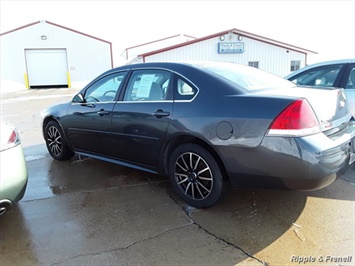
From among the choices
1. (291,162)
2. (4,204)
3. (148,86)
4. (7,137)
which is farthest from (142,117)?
(291,162)

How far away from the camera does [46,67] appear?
26.5 m

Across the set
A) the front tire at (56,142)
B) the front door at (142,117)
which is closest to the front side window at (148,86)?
the front door at (142,117)

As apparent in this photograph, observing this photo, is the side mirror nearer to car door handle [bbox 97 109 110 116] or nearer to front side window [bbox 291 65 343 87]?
car door handle [bbox 97 109 110 116]

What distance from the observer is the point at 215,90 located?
2.99m

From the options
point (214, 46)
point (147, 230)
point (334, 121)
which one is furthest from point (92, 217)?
point (214, 46)

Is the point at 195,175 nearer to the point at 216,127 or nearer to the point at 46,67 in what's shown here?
the point at 216,127

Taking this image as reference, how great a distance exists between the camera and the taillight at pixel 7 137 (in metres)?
2.75

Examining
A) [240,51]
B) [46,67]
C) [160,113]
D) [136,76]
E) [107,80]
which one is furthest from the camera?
[46,67]

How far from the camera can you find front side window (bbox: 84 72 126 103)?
158 inches

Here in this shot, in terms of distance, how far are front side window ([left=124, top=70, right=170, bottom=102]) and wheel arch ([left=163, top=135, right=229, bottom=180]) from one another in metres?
0.50

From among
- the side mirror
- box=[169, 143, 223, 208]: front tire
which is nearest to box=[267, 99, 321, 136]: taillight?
box=[169, 143, 223, 208]: front tire

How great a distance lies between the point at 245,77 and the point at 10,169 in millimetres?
2547

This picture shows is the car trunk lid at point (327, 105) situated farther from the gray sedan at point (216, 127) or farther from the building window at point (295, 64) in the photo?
the building window at point (295, 64)

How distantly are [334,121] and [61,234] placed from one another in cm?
280
